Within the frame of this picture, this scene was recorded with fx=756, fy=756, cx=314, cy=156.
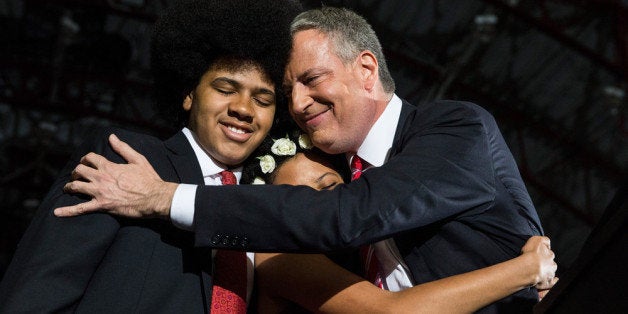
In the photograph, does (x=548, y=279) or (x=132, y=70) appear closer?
(x=548, y=279)

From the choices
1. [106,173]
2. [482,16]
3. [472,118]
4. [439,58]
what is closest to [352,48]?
[472,118]

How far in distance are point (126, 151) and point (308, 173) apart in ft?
Result: 2.53

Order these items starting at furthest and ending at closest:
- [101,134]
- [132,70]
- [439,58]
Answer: [132,70] → [439,58] → [101,134]

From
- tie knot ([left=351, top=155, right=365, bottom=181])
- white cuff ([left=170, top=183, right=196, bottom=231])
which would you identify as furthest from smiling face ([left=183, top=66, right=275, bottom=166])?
white cuff ([left=170, top=183, right=196, bottom=231])

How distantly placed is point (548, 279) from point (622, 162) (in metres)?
10.0

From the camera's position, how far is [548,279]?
2.47 metres

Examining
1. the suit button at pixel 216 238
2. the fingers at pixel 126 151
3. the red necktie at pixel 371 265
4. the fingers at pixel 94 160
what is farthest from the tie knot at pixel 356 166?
the fingers at pixel 94 160

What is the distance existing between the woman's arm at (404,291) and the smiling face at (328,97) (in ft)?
1.68

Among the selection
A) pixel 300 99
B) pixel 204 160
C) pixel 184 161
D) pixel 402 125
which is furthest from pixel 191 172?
pixel 402 125

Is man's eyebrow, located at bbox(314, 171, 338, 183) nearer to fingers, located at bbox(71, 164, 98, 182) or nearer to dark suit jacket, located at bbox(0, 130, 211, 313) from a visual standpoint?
dark suit jacket, located at bbox(0, 130, 211, 313)

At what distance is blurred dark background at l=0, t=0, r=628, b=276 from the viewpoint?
33.9 feet

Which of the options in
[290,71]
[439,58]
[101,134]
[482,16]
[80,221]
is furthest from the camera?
[439,58]

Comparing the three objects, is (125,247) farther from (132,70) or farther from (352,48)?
(132,70)

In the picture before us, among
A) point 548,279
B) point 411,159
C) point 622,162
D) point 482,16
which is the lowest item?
point 622,162
